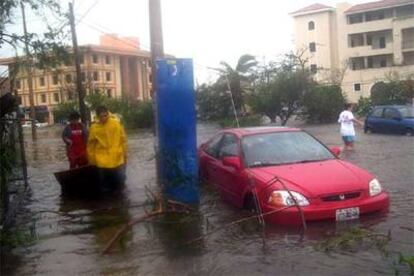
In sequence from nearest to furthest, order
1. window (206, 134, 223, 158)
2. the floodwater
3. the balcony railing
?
the floodwater → window (206, 134, 223, 158) → the balcony railing

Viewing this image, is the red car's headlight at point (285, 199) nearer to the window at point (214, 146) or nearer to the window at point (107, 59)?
the window at point (214, 146)

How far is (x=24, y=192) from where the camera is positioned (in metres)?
11.9

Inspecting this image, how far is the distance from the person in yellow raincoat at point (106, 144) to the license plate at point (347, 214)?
4.33 metres

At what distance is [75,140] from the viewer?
472 inches

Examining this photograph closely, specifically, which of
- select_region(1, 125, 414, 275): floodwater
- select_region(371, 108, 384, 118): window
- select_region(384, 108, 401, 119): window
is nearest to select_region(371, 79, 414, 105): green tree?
select_region(371, 108, 384, 118): window

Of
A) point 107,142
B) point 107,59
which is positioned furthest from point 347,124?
point 107,59

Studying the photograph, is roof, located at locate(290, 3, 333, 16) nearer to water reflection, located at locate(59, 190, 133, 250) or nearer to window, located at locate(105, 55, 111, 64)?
window, located at locate(105, 55, 111, 64)

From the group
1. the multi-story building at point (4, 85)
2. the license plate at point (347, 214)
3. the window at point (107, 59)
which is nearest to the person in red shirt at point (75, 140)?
the multi-story building at point (4, 85)

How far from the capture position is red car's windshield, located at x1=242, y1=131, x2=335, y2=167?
8.83m

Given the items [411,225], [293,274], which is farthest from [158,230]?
[411,225]

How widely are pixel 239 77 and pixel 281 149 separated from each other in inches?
1324

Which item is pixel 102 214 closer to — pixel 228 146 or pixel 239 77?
pixel 228 146

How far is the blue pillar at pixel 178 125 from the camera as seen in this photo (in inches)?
361

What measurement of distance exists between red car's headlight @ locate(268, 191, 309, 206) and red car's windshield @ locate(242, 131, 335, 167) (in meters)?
1.01
